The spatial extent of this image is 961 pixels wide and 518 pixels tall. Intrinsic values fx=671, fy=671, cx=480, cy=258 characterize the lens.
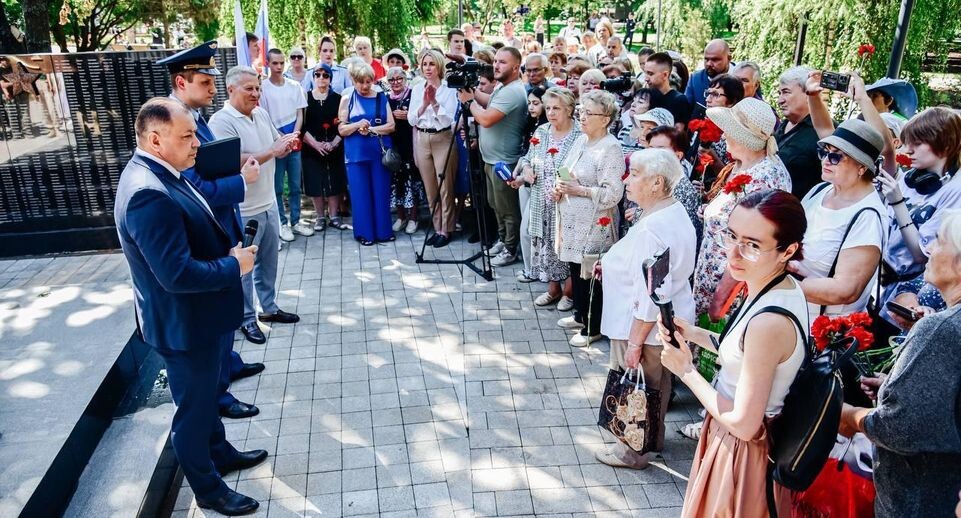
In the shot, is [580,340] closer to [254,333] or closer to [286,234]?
[254,333]

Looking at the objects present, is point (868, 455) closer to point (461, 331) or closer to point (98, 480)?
point (461, 331)

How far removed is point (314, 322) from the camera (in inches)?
207

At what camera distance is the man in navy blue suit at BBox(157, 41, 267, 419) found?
3764 mm

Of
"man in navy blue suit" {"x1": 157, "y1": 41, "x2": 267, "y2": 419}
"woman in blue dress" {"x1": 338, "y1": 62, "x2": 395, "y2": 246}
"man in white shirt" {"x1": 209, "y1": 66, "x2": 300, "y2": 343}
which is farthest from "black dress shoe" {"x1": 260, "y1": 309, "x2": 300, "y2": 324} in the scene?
"woman in blue dress" {"x1": 338, "y1": 62, "x2": 395, "y2": 246}

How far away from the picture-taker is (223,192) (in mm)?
3760

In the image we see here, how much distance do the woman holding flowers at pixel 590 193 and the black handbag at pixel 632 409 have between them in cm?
103

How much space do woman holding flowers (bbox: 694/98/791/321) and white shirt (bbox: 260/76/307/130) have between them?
14.6 feet

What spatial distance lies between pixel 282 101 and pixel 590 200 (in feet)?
11.8

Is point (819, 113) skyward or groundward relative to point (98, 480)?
skyward

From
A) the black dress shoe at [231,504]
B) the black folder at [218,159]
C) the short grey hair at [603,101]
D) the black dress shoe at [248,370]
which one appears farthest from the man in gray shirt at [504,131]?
the black dress shoe at [231,504]

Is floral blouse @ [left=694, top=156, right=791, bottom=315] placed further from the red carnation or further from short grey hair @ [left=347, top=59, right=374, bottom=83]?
short grey hair @ [left=347, top=59, right=374, bottom=83]

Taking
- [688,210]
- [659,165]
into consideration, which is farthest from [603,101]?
[659,165]

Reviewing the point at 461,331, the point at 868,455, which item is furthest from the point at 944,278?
the point at 461,331

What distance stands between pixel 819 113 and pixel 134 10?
1890 cm
